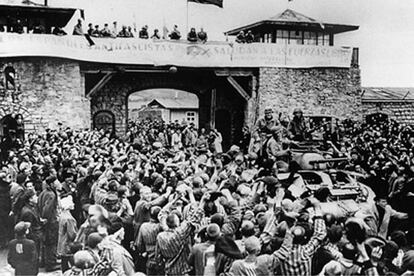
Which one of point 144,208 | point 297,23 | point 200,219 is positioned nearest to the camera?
point 200,219

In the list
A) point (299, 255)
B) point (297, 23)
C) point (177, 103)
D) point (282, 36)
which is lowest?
point (177, 103)

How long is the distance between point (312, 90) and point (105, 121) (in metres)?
9.33

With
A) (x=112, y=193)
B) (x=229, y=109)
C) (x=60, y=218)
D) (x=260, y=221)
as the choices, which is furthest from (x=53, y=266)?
(x=229, y=109)

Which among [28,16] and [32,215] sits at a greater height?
[28,16]

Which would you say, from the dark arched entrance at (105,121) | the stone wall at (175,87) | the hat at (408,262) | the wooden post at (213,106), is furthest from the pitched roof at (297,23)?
the hat at (408,262)

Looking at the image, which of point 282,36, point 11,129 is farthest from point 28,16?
point 282,36

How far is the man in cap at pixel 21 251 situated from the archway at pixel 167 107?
3206 cm

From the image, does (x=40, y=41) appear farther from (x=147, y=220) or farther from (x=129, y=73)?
(x=147, y=220)

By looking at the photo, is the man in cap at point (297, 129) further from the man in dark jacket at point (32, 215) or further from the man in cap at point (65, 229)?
the man in dark jacket at point (32, 215)

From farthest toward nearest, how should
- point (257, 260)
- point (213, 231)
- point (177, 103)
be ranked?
point (177, 103), point (213, 231), point (257, 260)

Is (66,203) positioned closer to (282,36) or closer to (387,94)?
(282,36)

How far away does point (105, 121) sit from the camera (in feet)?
81.5

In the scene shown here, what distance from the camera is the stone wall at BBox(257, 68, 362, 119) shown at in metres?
24.8

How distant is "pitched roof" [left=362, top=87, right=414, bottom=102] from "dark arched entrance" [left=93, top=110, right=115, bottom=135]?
11.9 meters
